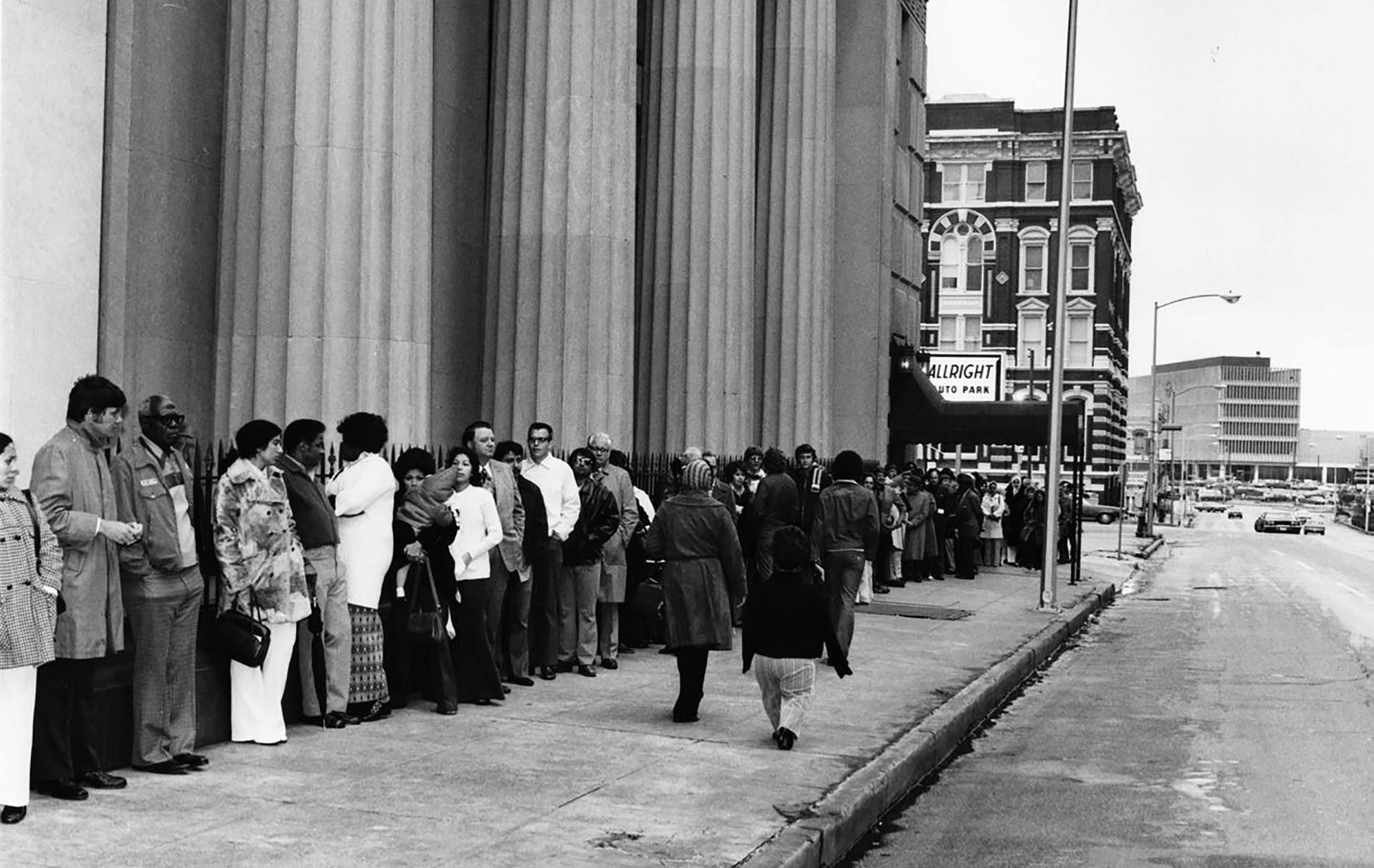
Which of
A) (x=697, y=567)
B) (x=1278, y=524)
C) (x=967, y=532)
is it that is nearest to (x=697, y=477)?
(x=697, y=567)

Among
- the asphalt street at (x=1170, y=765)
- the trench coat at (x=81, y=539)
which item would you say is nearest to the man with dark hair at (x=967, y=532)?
the asphalt street at (x=1170, y=765)

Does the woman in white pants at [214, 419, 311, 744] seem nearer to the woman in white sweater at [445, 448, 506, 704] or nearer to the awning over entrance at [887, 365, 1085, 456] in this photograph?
the woman in white sweater at [445, 448, 506, 704]

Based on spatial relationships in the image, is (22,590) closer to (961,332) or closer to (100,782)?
(100,782)

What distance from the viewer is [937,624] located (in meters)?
19.8

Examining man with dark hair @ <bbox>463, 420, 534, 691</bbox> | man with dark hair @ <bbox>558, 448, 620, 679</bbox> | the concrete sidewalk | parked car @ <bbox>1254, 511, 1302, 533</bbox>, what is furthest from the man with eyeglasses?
parked car @ <bbox>1254, 511, 1302, 533</bbox>

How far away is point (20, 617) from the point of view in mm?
7145

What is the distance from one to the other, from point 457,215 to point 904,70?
1923cm

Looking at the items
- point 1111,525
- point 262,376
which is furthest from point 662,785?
point 1111,525

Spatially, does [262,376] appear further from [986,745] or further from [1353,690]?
[1353,690]

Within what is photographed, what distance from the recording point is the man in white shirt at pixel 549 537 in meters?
12.7

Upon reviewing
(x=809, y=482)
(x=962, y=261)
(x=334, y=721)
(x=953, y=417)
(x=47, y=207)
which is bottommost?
(x=334, y=721)

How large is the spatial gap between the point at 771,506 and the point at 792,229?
33.4 ft

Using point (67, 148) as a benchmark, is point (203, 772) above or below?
below

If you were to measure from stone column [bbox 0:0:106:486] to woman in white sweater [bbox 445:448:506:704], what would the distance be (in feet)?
10.5
